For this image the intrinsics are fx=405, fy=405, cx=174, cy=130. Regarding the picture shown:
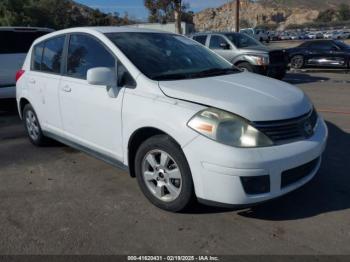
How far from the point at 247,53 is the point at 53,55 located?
842 centimetres

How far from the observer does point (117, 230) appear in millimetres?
3551

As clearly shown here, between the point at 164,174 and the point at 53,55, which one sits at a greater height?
the point at 53,55

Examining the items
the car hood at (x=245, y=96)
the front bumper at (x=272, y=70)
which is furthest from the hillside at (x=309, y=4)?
the car hood at (x=245, y=96)

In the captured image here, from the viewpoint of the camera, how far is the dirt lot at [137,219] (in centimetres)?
328

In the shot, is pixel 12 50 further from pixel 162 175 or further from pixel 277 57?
pixel 277 57

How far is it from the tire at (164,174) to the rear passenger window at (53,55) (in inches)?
77.0

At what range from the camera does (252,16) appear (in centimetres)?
15575

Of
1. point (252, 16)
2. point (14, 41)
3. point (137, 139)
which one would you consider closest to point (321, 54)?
point (14, 41)

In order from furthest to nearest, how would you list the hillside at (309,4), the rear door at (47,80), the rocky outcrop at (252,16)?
1. the hillside at (309,4)
2. the rocky outcrop at (252,16)
3. the rear door at (47,80)

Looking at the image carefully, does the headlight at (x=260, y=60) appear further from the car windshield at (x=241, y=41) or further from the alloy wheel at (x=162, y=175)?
the alloy wheel at (x=162, y=175)

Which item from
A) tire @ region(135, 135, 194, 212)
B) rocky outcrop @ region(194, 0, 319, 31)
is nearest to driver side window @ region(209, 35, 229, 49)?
tire @ region(135, 135, 194, 212)

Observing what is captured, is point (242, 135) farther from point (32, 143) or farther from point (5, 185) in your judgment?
point (32, 143)

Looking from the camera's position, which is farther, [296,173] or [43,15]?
[43,15]

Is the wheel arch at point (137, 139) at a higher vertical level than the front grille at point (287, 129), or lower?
lower
